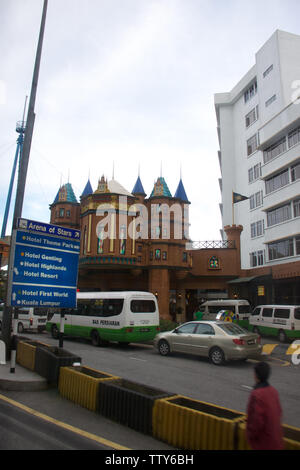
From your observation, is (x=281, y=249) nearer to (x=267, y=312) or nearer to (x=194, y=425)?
(x=267, y=312)

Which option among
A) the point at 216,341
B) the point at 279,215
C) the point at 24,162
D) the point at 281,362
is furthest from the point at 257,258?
the point at 24,162

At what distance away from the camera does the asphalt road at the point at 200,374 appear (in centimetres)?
832

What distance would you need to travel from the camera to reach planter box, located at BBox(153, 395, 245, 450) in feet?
15.4

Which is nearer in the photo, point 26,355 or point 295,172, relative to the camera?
point 26,355

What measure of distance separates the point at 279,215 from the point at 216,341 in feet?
65.4

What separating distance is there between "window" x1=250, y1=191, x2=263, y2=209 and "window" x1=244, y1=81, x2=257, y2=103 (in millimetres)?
14623

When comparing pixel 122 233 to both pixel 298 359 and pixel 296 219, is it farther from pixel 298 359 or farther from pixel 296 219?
→ pixel 298 359

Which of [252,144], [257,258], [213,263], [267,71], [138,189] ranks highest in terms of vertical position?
[267,71]

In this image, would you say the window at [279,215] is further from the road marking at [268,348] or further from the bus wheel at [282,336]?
the road marking at [268,348]

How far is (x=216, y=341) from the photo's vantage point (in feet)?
41.3

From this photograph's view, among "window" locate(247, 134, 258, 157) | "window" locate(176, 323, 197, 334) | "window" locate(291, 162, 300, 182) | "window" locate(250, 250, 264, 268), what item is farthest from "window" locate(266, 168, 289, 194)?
"window" locate(176, 323, 197, 334)

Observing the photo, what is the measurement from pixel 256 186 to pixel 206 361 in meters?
34.2

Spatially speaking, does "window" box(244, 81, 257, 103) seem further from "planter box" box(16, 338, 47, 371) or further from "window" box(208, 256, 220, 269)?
"planter box" box(16, 338, 47, 371)

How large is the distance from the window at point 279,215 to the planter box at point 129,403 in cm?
2480
